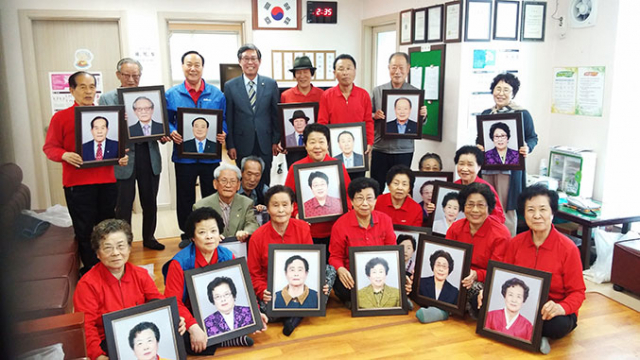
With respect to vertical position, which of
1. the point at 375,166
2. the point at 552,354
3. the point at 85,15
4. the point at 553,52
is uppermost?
the point at 85,15

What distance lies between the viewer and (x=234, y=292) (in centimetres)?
258

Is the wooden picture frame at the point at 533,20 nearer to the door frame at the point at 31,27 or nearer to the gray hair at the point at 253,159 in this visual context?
the gray hair at the point at 253,159

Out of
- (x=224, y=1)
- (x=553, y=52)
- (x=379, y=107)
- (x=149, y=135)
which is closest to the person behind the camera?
(x=149, y=135)

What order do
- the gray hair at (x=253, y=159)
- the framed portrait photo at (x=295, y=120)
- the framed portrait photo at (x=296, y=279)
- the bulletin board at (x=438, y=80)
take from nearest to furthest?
1. the framed portrait photo at (x=296, y=279)
2. the gray hair at (x=253, y=159)
3. the framed portrait photo at (x=295, y=120)
4. the bulletin board at (x=438, y=80)

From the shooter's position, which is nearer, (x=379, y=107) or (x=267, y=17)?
(x=379, y=107)

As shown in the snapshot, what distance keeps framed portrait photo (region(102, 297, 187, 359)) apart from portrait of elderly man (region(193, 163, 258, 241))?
0.88m

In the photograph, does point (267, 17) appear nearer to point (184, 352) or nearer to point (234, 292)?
point (234, 292)

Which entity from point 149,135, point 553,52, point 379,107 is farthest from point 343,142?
point 553,52

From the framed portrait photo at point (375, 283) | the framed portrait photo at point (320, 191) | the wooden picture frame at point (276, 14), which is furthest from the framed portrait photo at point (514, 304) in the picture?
the wooden picture frame at point (276, 14)

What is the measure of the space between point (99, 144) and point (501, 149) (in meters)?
2.66

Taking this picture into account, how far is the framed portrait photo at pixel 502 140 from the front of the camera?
3.48 meters

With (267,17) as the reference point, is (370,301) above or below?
below

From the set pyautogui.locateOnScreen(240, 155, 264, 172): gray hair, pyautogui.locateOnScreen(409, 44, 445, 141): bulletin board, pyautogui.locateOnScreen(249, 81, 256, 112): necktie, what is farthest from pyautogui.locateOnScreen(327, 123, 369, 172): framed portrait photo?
pyautogui.locateOnScreen(409, 44, 445, 141): bulletin board

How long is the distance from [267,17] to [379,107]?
197 centimetres
